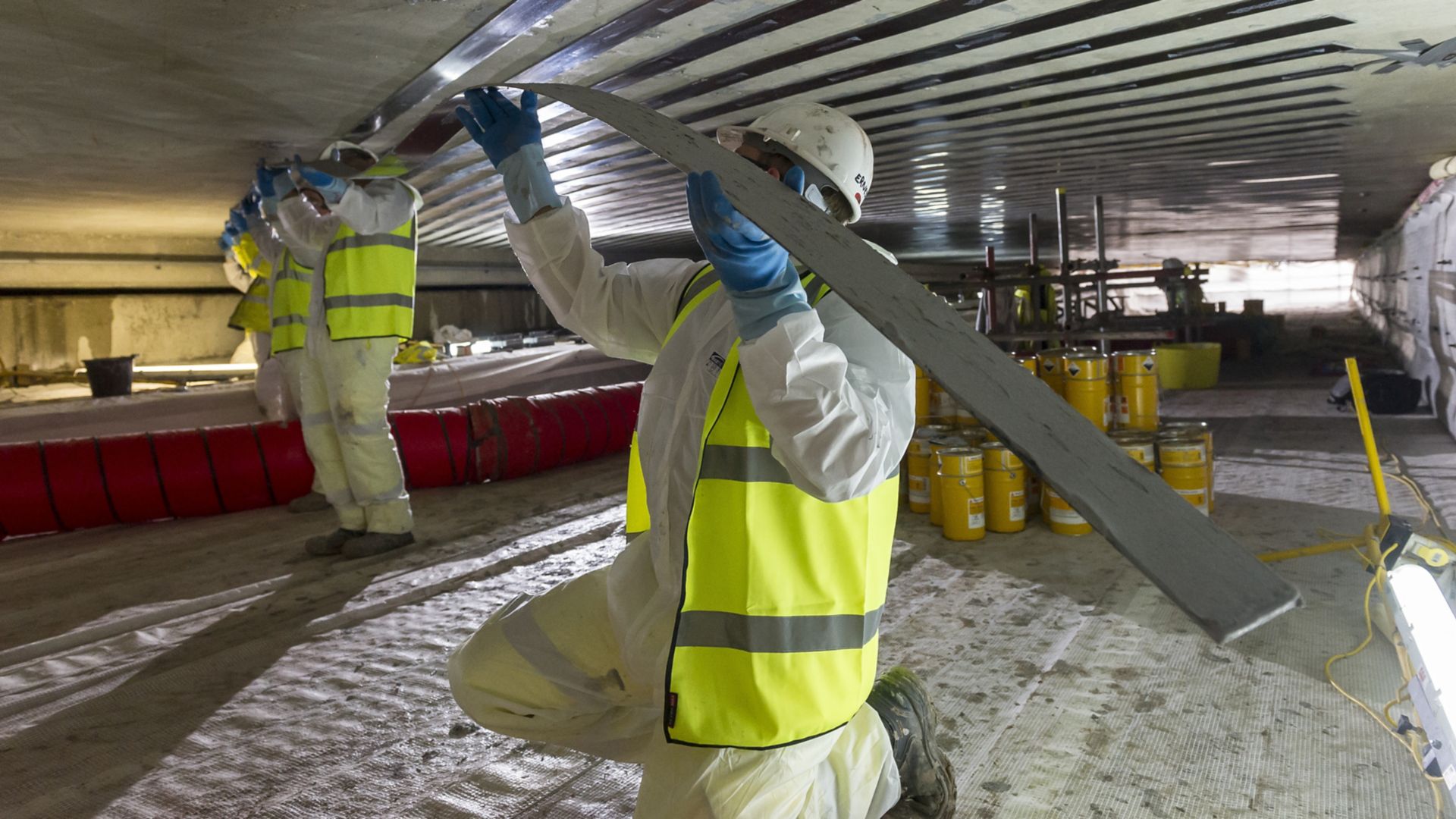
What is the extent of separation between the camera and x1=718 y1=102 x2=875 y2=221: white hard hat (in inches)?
68.3

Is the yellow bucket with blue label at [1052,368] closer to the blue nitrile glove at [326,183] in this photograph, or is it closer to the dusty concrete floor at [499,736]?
the dusty concrete floor at [499,736]

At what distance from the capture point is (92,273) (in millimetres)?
7984

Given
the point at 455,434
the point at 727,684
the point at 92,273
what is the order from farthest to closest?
the point at 92,273 < the point at 455,434 < the point at 727,684

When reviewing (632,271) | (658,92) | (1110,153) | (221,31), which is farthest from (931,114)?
(221,31)

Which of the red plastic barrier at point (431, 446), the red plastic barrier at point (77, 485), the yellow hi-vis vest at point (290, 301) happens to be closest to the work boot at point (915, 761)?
the yellow hi-vis vest at point (290, 301)

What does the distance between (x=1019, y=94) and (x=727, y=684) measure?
319 centimetres

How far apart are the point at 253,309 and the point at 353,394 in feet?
9.00

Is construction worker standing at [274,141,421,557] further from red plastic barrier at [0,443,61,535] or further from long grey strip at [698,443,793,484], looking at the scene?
long grey strip at [698,443,793,484]

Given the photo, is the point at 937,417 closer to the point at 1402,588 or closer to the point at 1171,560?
the point at 1402,588

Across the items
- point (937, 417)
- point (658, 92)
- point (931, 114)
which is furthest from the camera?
point (937, 417)

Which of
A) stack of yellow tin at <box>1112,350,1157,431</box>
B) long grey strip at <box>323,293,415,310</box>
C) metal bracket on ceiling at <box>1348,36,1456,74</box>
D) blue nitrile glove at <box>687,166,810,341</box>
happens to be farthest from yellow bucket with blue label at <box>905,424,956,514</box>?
blue nitrile glove at <box>687,166,810,341</box>

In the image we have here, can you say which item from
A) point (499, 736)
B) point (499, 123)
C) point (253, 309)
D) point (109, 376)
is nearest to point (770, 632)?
point (499, 736)

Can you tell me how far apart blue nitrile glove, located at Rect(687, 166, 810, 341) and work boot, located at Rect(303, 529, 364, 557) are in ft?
10.4

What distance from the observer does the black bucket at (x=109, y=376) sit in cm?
648
